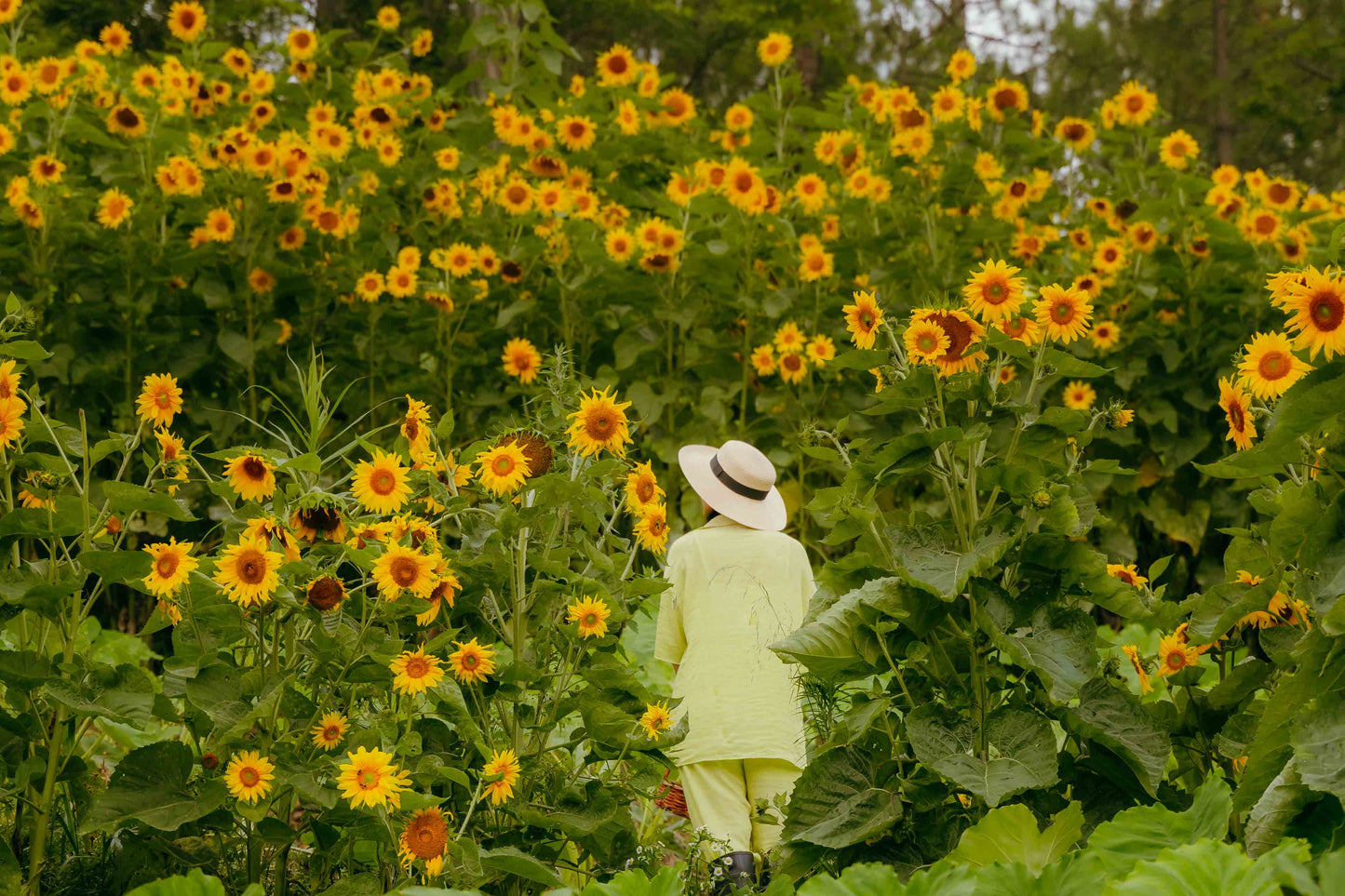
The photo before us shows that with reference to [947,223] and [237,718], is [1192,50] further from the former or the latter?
[237,718]

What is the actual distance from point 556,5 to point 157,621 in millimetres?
Result: 11517

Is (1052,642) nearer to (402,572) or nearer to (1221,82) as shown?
(402,572)

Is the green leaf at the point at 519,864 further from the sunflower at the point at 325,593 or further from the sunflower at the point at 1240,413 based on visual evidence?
the sunflower at the point at 1240,413

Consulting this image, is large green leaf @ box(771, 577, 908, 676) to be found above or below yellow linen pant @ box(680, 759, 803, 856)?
above

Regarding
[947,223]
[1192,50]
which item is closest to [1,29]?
[947,223]

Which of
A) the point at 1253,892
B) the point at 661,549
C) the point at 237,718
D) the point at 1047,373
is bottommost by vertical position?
the point at 237,718

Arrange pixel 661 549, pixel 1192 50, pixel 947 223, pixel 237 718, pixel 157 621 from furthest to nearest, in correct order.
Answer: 1. pixel 1192 50
2. pixel 947 223
3. pixel 661 549
4. pixel 157 621
5. pixel 237 718

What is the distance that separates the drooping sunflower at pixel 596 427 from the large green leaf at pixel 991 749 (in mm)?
809

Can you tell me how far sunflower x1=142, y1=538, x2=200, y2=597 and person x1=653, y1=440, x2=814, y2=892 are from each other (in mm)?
1621

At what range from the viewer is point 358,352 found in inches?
226

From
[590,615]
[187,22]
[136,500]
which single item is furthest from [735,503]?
[187,22]

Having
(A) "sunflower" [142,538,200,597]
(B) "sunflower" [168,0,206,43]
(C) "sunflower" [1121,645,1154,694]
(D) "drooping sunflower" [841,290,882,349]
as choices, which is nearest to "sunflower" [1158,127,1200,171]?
(C) "sunflower" [1121,645,1154,694]

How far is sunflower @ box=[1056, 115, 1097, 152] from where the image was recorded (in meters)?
6.63

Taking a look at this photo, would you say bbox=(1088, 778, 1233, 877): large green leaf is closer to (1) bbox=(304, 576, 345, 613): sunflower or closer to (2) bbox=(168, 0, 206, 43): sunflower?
(1) bbox=(304, 576, 345, 613): sunflower
